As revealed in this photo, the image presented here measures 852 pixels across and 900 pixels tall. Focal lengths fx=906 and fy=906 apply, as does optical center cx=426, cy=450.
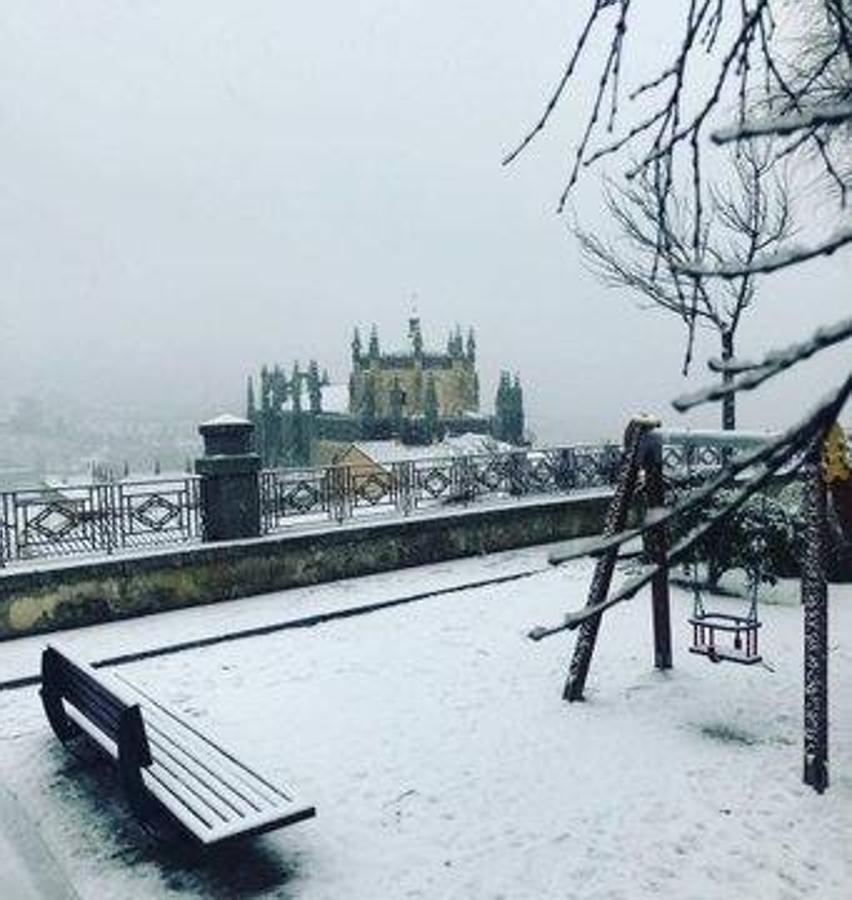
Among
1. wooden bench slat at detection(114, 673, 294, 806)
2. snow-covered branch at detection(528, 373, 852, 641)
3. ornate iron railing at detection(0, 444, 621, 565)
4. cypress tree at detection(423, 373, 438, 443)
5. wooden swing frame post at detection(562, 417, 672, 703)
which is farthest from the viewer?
cypress tree at detection(423, 373, 438, 443)

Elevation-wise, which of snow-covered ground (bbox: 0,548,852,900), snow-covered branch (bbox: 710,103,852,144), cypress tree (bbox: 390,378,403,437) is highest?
cypress tree (bbox: 390,378,403,437)

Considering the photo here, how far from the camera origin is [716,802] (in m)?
6.37

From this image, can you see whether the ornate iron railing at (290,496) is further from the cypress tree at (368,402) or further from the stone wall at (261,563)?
the cypress tree at (368,402)

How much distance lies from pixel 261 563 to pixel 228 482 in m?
1.32

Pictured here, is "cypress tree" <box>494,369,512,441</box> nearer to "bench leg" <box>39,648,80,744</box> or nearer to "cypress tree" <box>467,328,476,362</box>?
"cypress tree" <box>467,328,476,362</box>

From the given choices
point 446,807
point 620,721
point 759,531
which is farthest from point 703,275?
point 759,531

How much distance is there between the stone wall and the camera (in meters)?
11.8

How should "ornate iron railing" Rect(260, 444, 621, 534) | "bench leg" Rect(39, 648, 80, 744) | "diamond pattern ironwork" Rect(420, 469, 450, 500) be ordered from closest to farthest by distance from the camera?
"bench leg" Rect(39, 648, 80, 744)
"ornate iron railing" Rect(260, 444, 621, 534)
"diamond pattern ironwork" Rect(420, 469, 450, 500)

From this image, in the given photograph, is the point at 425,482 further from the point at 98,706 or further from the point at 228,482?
the point at 98,706

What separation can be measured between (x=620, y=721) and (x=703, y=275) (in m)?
7.04

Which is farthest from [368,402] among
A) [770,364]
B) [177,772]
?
[770,364]

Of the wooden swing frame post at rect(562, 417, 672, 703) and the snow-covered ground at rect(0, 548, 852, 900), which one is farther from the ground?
the wooden swing frame post at rect(562, 417, 672, 703)

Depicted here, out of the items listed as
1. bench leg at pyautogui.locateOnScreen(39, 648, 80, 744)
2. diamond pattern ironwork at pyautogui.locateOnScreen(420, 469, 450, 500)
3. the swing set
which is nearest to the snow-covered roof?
diamond pattern ironwork at pyautogui.locateOnScreen(420, 469, 450, 500)

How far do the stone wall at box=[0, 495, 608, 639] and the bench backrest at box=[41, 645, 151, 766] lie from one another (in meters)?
4.12
